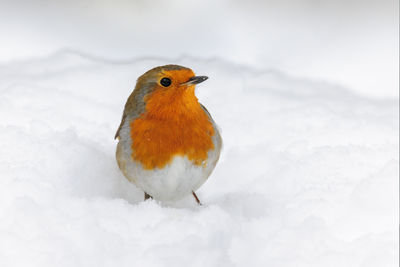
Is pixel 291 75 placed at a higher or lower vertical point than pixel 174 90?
lower

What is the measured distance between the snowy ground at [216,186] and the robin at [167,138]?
0.16 metres

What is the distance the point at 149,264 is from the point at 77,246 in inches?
12.8

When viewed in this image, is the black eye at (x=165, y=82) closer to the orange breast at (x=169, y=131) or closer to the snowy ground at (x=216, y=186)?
the orange breast at (x=169, y=131)

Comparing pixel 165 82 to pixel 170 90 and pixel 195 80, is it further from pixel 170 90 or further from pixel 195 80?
pixel 195 80

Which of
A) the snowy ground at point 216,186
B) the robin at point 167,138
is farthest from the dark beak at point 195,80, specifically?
the snowy ground at point 216,186

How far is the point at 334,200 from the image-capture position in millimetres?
2891

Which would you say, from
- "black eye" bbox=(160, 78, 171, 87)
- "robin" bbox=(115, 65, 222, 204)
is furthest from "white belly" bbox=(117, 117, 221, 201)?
"black eye" bbox=(160, 78, 171, 87)

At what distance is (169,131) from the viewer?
277 centimetres

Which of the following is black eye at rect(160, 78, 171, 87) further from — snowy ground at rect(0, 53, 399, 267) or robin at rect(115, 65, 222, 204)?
snowy ground at rect(0, 53, 399, 267)

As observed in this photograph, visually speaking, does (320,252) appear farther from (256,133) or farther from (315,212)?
(256,133)

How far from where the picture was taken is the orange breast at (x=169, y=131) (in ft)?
9.04

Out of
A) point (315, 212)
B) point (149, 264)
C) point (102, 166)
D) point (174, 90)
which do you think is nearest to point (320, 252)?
point (315, 212)

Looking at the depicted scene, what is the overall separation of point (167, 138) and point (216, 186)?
68 cm

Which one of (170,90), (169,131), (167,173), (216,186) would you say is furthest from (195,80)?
(216,186)
